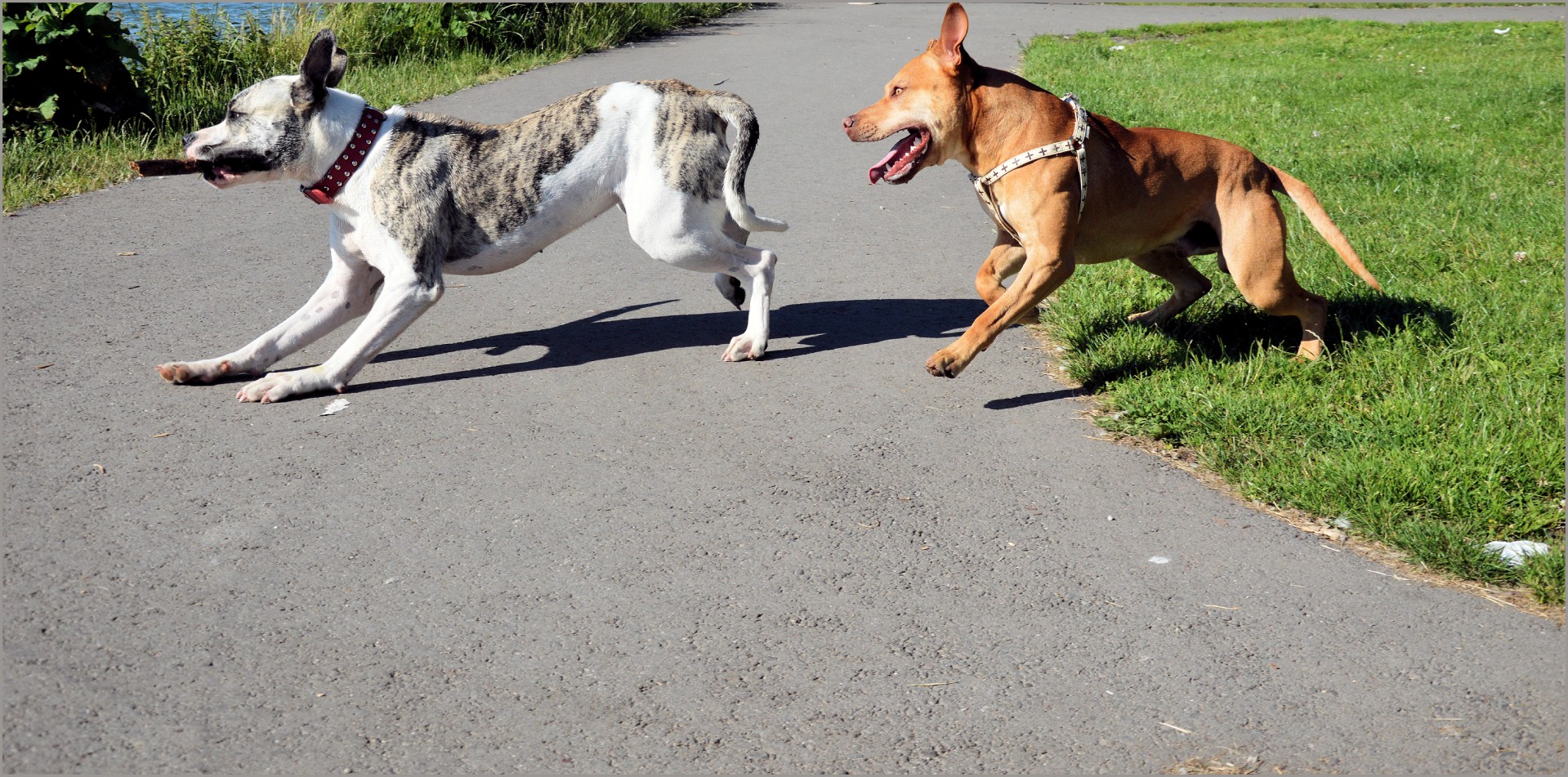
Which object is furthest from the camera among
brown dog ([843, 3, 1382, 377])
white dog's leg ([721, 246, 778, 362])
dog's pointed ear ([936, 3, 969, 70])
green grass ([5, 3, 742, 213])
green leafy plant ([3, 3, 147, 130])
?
green grass ([5, 3, 742, 213])

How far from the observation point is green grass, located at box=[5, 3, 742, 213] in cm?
853

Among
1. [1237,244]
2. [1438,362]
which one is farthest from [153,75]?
[1438,362]

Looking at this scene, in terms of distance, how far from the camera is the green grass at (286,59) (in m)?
8.53

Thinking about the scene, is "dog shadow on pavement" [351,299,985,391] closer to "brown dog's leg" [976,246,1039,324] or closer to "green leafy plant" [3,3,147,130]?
"brown dog's leg" [976,246,1039,324]

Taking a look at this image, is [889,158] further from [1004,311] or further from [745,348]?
[745,348]

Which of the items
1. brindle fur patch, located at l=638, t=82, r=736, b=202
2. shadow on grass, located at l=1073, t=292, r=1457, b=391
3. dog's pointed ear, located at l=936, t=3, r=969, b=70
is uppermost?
dog's pointed ear, located at l=936, t=3, r=969, b=70

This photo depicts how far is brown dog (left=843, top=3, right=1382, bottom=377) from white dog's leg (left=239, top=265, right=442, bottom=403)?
188 cm

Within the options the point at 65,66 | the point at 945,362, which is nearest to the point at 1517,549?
the point at 945,362

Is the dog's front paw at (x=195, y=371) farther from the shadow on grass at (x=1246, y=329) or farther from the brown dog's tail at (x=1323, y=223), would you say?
the brown dog's tail at (x=1323, y=223)

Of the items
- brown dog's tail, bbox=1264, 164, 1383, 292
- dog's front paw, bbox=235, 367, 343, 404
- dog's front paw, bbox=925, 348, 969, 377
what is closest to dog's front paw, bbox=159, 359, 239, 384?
dog's front paw, bbox=235, 367, 343, 404

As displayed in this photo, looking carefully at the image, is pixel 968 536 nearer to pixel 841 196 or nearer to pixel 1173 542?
pixel 1173 542

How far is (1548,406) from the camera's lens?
4.82 metres

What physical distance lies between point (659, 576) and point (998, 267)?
7.66 ft

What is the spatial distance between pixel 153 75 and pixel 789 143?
17.7 feet
